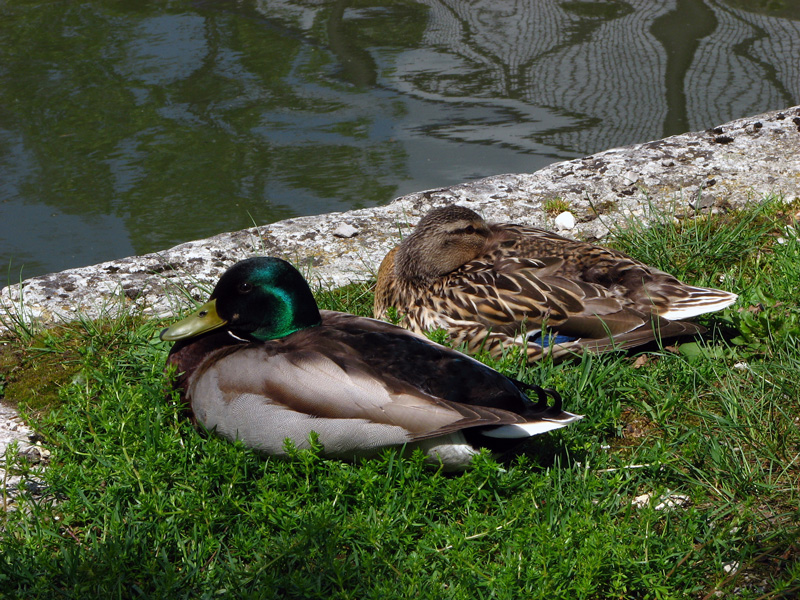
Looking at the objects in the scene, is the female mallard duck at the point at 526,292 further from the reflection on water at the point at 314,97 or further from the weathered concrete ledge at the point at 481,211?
the reflection on water at the point at 314,97

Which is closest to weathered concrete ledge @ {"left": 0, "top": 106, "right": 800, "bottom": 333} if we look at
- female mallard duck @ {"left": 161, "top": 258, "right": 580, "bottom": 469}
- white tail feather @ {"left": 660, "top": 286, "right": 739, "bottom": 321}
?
white tail feather @ {"left": 660, "top": 286, "right": 739, "bottom": 321}

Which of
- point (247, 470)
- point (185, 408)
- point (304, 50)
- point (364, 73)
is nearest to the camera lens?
point (247, 470)

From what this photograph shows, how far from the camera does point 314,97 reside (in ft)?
25.7

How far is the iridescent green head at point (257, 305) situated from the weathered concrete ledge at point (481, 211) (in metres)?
0.92

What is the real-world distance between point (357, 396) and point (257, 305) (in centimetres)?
67

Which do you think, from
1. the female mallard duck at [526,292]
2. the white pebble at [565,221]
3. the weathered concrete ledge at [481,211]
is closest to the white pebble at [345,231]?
Result: the weathered concrete ledge at [481,211]

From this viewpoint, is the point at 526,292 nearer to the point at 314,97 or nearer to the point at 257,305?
the point at 257,305

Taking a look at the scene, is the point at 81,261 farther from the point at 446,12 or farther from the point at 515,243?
the point at 446,12

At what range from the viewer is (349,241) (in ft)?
16.3

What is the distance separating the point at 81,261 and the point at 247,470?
11.2 ft

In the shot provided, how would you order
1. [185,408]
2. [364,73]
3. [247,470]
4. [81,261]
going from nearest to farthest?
1. [247,470]
2. [185,408]
3. [81,261]
4. [364,73]

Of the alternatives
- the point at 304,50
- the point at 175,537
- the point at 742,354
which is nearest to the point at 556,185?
the point at 742,354

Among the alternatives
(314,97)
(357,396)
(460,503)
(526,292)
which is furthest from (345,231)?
(314,97)

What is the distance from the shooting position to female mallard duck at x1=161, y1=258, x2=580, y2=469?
2.80 m
